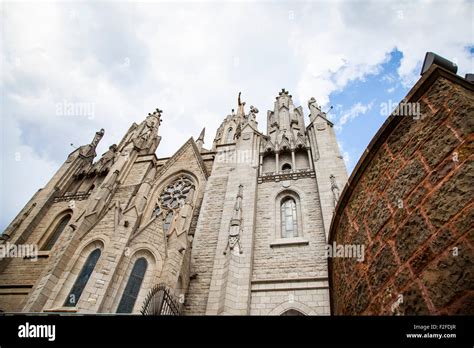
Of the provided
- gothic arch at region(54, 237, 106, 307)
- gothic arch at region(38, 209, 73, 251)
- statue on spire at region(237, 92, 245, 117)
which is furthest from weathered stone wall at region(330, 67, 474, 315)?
statue on spire at region(237, 92, 245, 117)

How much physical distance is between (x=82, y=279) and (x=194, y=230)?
473cm

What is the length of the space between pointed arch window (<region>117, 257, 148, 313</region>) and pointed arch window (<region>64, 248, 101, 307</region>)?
1.46m

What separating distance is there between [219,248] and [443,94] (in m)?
9.04

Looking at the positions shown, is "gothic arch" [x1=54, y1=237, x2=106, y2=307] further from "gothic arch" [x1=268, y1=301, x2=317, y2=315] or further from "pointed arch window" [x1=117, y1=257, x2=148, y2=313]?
"gothic arch" [x1=268, y1=301, x2=317, y2=315]

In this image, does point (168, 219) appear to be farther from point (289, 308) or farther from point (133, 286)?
point (289, 308)

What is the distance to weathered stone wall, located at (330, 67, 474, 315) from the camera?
7.24ft

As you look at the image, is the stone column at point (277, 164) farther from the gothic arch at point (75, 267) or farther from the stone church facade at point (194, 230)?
the gothic arch at point (75, 267)

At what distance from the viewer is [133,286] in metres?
9.17

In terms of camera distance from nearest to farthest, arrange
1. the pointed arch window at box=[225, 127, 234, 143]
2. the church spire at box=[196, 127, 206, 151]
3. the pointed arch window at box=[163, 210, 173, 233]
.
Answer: the pointed arch window at box=[163, 210, 173, 233]
the pointed arch window at box=[225, 127, 234, 143]
the church spire at box=[196, 127, 206, 151]

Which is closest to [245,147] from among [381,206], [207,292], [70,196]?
[207,292]

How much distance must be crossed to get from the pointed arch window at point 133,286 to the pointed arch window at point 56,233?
8.71 metres

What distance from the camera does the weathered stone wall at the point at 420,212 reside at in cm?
221
